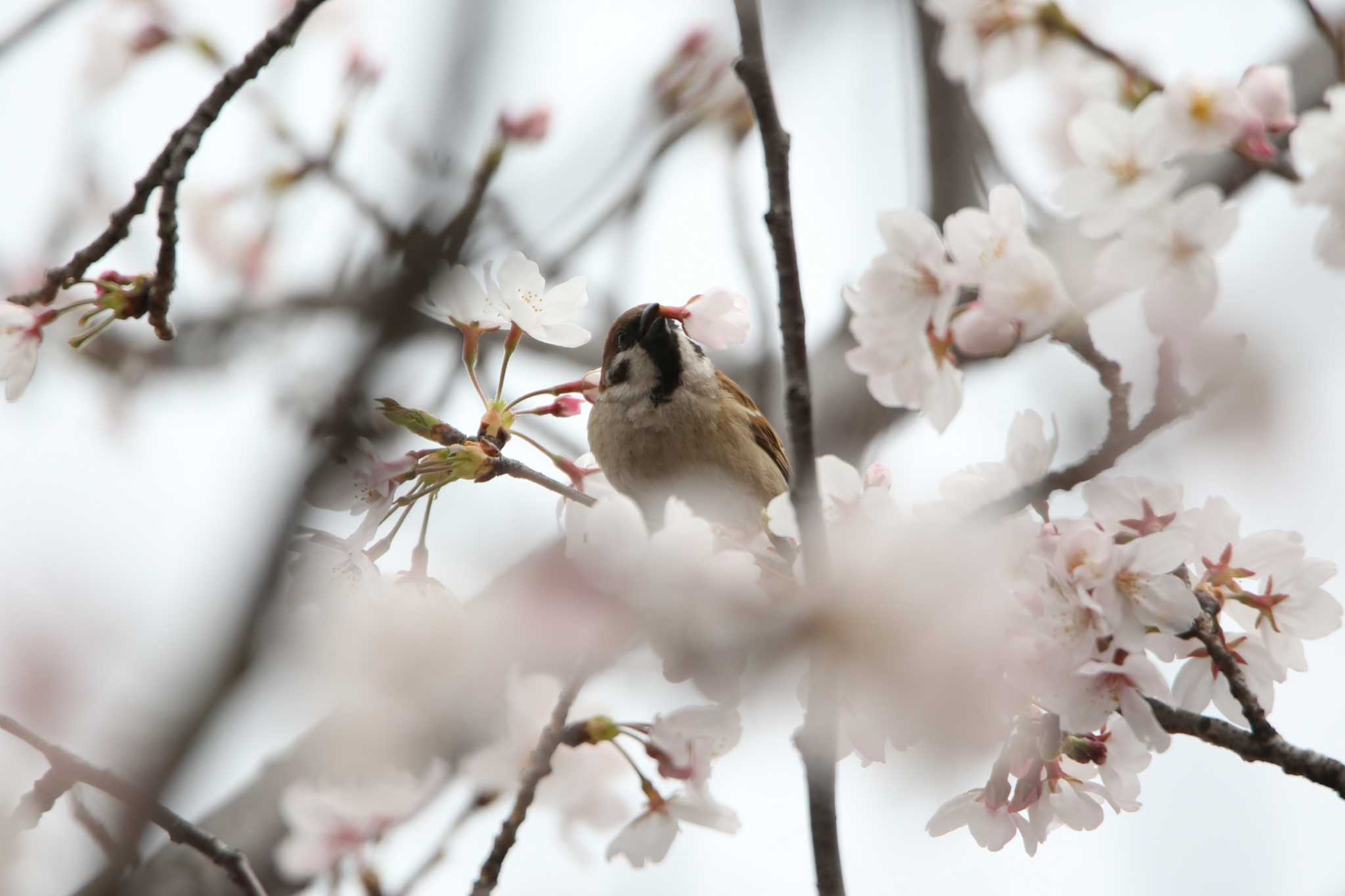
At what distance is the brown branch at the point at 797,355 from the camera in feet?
4.08

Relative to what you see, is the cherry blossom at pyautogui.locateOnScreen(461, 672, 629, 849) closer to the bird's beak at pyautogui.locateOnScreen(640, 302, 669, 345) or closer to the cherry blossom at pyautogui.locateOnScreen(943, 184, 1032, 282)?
the cherry blossom at pyautogui.locateOnScreen(943, 184, 1032, 282)

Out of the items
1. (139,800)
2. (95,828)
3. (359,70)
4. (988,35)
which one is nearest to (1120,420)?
(988,35)

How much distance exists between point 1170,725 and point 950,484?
15.3 inches

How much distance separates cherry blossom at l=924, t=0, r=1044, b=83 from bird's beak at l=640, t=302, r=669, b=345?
1.12 metres

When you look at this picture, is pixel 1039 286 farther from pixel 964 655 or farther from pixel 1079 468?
pixel 964 655

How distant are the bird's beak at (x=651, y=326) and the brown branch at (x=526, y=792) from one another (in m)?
1.76

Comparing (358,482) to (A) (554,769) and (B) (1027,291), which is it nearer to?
(A) (554,769)

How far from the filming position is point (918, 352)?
1394mm

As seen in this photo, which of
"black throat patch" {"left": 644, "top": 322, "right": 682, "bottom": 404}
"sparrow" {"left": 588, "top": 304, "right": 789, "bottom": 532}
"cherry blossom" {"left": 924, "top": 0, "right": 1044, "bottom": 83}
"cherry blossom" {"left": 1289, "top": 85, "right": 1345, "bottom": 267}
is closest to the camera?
"cherry blossom" {"left": 1289, "top": 85, "right": 1345, "bottom": 267}

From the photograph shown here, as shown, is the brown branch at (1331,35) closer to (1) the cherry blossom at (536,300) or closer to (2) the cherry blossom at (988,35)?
(2) the cherry blossom at (988,35)

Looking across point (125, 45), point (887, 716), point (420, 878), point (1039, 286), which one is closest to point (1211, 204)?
point (1039, 286)

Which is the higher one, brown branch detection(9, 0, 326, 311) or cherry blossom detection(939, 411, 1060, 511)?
brown branch detection(9, 0, 326, 311)

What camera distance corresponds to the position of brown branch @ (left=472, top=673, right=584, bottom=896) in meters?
1.54

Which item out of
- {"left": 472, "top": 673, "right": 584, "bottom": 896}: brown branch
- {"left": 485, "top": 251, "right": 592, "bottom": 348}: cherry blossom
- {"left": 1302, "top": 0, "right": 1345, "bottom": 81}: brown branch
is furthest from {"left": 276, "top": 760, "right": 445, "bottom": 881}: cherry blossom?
{"left": 1302, "top": 0, "right": 1345, "bottom": 81}: brown branch
